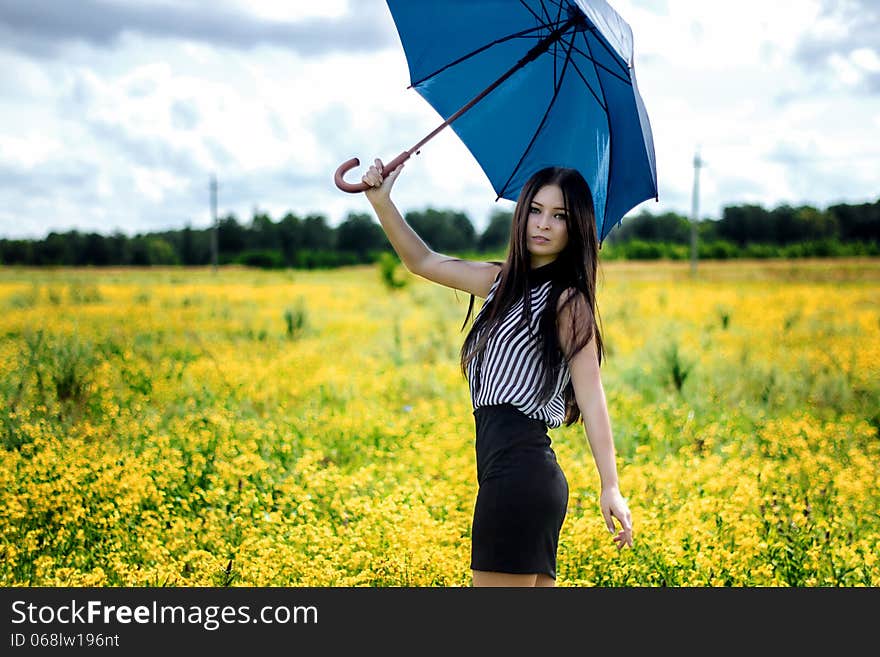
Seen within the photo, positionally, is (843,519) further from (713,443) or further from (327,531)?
(327,531)

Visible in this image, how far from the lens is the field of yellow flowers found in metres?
3.88

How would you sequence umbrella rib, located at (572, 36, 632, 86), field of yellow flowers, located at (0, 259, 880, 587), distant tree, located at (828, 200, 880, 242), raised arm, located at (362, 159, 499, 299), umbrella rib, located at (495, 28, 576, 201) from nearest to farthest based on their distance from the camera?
raised arm, located at (362, 159, 499, 299), umbrella rib, located at (572, 36, 632, 86), umbrella rib, located at (495, 28, 576, 201), field of yellow flowers, located at (0, 259, 880, 587), distant tree, located at (828, 200, 880, 242)

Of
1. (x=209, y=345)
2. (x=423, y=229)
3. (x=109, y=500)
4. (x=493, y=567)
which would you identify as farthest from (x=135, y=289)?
(x=423, y=229)

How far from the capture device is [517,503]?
2281 mm

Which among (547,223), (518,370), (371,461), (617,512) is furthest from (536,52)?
(371,461)

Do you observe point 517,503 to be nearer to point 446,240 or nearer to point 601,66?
point 601,66

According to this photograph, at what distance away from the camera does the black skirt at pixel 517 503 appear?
2289mm

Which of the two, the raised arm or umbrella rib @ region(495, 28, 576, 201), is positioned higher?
umbrella rib @ region(495, 28, 576, 201)

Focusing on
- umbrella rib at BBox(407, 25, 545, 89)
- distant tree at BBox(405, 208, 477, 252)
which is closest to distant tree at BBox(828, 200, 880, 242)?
distant tree at BBox(405, 208, 477, 252)

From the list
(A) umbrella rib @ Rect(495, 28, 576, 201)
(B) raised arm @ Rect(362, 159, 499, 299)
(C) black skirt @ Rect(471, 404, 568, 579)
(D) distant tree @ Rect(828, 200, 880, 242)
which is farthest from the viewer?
(D) distant tree @ Rect(828, 200, 880, 242)

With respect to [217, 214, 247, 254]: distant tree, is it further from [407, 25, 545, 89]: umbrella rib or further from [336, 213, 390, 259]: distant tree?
[407, 25, 545, 89]: umbrella rib

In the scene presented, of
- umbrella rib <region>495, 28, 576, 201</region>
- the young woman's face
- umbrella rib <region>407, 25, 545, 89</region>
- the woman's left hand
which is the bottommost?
the woman's left hand

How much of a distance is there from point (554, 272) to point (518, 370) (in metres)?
0.34

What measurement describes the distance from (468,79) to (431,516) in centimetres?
234
